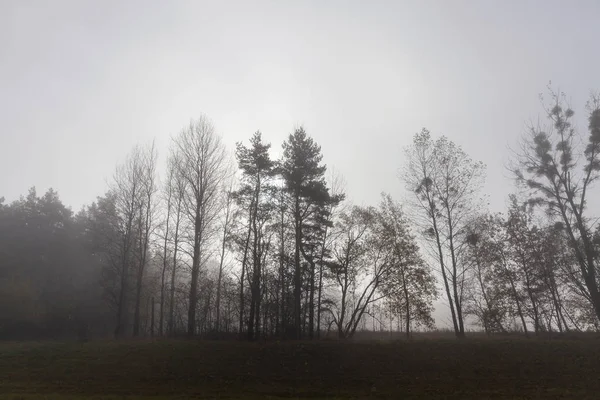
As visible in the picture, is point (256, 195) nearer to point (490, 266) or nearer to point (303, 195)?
point (303, 195)

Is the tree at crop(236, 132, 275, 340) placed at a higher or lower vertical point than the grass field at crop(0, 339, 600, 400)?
higher

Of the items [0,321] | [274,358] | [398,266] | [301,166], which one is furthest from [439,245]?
[0,321]

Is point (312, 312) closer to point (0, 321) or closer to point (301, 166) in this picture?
point (301, 166)

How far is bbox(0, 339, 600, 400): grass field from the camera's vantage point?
16.6 meters

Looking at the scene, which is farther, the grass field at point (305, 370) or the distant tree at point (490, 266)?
the distant tree at point (490, 266)

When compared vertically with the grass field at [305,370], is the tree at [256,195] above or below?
above

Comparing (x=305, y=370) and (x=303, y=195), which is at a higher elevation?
(x=303, y=195)

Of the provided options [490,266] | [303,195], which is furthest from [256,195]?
[490,266]

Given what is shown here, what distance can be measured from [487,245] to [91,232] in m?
46.5

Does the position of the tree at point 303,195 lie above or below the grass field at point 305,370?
above

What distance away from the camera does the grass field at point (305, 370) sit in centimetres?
1664

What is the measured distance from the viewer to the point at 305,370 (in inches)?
773

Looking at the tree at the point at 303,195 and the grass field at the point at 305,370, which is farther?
the tree at the point at 303,195

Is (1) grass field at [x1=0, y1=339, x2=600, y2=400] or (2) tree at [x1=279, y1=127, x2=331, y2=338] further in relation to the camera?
(2) tree at [x1=279, y1=127, x2=331, y2=338]
